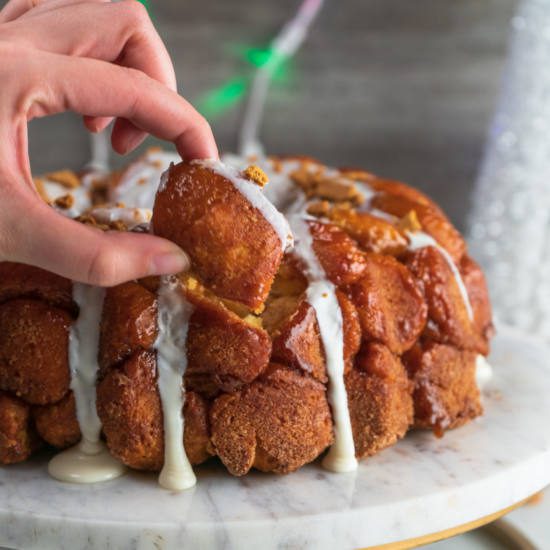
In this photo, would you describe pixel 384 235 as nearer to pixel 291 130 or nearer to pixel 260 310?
pixel 260 310

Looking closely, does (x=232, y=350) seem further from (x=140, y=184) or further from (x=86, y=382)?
(x=140, y=184)

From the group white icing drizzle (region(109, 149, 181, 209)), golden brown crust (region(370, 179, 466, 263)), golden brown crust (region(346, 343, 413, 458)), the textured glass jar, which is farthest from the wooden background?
golden brown crust (region(346, 343, 413, 458))

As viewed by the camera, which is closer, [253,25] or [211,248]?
[211,248]

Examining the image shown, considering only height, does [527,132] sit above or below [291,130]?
above

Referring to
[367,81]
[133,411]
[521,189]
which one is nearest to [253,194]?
[133,411]

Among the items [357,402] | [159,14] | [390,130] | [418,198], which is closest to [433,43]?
[390,130]

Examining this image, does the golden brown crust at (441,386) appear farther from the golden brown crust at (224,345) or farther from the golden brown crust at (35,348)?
the golden brown crust at (35,348)

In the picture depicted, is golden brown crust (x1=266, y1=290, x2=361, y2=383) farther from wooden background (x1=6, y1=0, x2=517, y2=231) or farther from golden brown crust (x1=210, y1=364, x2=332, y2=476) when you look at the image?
wooden background (x1=6, y1=0, x2=517, y2=231)
